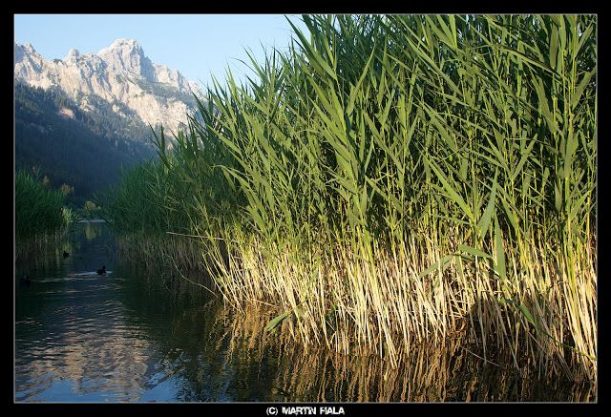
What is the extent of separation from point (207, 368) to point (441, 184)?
11.1 feet

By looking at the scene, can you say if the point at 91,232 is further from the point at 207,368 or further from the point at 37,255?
the point at 207,368

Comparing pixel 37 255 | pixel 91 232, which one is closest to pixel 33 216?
pixel 37 255

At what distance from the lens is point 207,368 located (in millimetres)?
6496

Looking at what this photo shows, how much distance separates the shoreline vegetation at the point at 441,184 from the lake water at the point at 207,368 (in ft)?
0.88

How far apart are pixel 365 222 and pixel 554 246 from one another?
69.4 inches

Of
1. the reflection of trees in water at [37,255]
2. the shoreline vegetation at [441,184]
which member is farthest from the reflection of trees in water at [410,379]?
the reflection of trees in water at [37,255]

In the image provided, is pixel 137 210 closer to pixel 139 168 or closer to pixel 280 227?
pixel 139 168

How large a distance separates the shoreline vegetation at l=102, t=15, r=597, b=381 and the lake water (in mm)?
268

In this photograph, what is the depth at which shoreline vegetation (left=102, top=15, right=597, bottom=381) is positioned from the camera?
4.63m

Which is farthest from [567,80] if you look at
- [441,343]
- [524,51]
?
[441,343]

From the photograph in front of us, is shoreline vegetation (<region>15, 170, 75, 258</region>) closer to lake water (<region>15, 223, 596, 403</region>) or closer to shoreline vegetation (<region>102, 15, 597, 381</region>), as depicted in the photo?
lake water (<region>15, 223, 596, 403</region>)

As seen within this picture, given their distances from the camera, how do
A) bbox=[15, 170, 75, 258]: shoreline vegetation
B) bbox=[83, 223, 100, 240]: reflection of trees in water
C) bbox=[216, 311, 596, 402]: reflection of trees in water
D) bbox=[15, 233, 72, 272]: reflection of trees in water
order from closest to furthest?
bbox=[216, 311, 596, 402]: reflection of trees in water < bbox=[15, 170, 75, 258]: shoreline vegetation < bbox=[15, 233, 72, 272]: reflection of trees in water < bbox=[83, 223, 100, 240]: reflection of trees in water

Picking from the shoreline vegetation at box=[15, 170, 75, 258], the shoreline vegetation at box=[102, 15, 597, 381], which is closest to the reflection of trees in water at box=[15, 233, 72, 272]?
the shoreline vegetation at box=[15, 170, 75, 258]

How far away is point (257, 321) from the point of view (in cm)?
886
